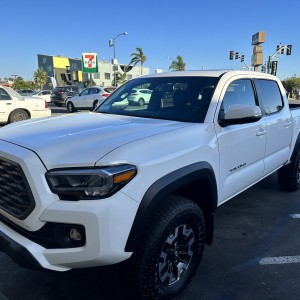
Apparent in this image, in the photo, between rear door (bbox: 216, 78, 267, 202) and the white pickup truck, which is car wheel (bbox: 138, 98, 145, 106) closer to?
the white pickup truck

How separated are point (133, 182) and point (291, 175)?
380cm

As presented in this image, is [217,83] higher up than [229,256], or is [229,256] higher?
[217,83]

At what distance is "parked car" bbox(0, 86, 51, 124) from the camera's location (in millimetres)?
11726

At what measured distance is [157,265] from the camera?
2.38 m

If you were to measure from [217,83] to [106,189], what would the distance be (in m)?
1.82

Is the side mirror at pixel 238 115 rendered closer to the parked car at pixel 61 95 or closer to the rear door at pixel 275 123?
the rear door at pixel 275 123

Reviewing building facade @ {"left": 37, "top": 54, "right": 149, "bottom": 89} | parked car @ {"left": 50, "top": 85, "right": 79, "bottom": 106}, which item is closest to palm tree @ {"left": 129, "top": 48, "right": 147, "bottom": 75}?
building facade @ {"left": 37, "top": 54, "right": 149, "bottom": 89}

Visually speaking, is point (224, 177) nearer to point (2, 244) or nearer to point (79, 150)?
point (79, 150)

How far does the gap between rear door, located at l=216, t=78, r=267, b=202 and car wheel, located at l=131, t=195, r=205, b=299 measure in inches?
23.0

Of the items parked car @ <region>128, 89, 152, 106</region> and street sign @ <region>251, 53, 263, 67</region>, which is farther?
street sign @ <region>251, 53, 263, 67</region>

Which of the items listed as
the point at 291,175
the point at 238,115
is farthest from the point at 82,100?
the point at 238,115

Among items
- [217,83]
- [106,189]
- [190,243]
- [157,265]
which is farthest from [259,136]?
[106,189]

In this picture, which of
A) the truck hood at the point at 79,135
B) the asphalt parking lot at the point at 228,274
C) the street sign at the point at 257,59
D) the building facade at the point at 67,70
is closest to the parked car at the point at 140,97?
the truck hood at the point at 79,135

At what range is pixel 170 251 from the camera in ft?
8.29
